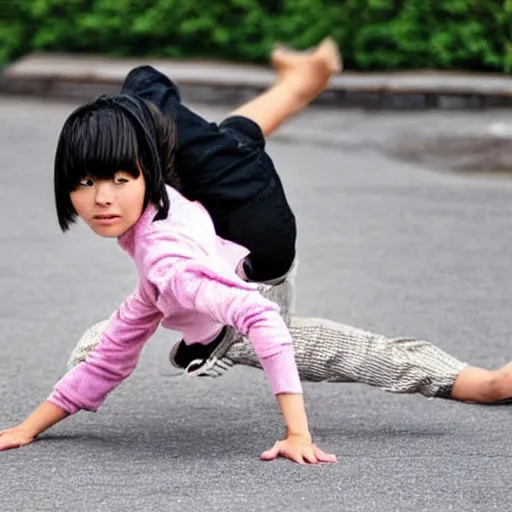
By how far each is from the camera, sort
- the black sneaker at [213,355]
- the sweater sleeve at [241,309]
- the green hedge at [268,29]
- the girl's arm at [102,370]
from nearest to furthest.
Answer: the sweater sleeve at [241,309] → the girl's arm at [102,370] → the black sneaker at [213,355] → the green hedge at [268,29]

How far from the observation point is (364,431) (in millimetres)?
4305

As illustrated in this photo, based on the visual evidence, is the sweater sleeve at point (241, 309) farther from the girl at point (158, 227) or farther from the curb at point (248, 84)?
the curb at point (248, 84)

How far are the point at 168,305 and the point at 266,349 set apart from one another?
0.29 m

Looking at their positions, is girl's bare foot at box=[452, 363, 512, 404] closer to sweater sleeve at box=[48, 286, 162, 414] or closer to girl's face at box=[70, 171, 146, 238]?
sweater sleeve at box=[48, 286, 162, 414]

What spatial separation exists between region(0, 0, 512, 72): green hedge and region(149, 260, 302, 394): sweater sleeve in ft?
26.9

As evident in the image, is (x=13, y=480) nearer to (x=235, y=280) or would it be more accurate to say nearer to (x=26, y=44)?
(x=235, y=280)

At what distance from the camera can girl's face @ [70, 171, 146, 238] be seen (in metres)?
3.66

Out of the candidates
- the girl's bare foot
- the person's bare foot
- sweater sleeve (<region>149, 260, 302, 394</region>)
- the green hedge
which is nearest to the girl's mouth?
sweater sleeve (<region>149, 260, 302, 394</region>)

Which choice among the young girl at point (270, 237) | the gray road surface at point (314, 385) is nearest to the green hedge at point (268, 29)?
the gray road surface at point (314, 385)

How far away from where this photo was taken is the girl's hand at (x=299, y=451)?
366 cm

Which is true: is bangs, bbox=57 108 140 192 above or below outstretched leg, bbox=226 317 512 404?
above

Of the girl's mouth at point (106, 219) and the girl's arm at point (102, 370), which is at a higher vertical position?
the girl's mouth at point (106, 219)

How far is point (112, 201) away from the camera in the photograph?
3.65 metres

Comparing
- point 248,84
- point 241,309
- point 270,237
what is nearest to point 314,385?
point 270,237
